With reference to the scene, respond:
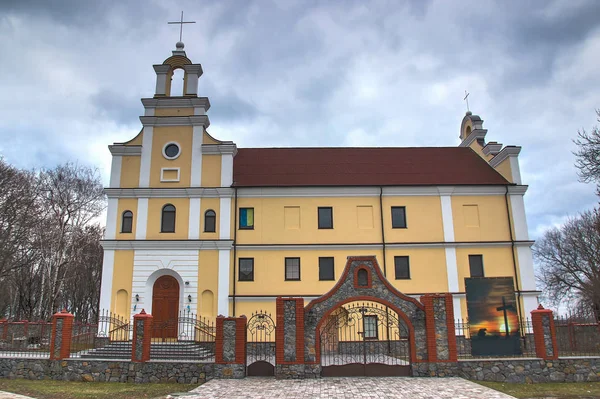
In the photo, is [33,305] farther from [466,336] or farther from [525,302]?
[525,302]

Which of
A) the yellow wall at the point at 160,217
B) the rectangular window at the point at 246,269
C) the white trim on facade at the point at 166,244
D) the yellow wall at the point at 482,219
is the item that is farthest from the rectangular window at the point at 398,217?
the yellow wall at the point at 160,217

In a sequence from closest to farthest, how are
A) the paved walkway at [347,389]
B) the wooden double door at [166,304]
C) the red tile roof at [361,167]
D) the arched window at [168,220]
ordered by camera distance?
the paved walkway at [347,389]
the wooden double door at [166,304]
the arched window at [168,220]
the red tile roof at [361,167]

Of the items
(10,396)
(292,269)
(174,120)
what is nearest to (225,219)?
(292,269)

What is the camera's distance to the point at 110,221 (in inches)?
1009

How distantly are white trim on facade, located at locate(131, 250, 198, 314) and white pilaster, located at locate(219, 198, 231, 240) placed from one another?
1742 millimetres

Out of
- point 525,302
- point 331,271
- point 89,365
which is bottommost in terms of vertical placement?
point 89,365

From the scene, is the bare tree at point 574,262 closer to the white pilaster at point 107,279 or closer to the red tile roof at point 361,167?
the red tile roof at point 361,167

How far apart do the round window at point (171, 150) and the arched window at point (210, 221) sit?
152 inches

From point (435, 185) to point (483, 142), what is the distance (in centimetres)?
646

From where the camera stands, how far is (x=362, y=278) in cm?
1773

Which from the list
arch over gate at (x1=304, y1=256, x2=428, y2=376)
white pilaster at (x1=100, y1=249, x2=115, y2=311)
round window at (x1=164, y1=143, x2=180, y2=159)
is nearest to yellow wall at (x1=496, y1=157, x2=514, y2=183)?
arch over gate at (x1=304, y1=256, x2=428, y2=376)

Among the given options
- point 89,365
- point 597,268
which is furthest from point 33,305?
point 597,268

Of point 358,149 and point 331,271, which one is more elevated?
point 358,149

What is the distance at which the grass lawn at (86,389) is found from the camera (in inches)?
580
